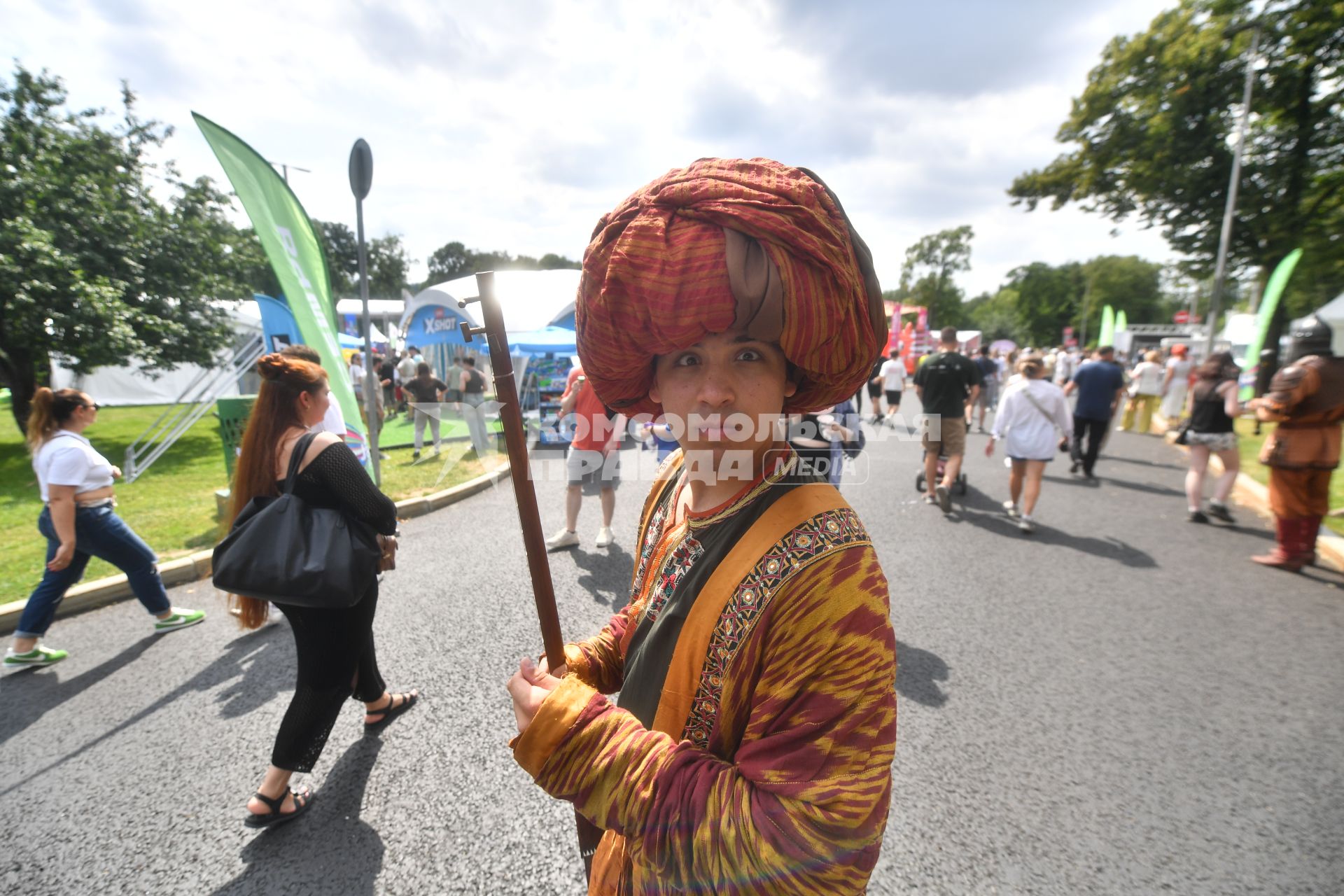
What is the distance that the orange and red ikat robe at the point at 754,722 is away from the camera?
0.74m

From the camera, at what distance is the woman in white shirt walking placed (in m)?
5.38

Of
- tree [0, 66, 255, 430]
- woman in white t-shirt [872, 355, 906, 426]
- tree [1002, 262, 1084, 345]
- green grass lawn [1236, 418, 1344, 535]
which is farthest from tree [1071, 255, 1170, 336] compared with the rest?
tree [0, 66, 255, 430]

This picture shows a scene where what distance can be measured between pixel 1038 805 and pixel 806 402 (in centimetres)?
235

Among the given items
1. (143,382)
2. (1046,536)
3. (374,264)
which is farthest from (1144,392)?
(374,264)

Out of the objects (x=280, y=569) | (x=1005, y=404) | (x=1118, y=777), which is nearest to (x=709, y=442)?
(x=280, y=569)

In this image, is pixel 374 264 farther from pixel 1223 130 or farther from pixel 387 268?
pixel 1223 130

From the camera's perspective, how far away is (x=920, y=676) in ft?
10.6

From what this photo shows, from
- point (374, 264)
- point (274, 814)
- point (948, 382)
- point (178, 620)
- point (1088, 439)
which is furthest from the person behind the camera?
point (374, 264)

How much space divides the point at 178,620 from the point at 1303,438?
27.7 ft

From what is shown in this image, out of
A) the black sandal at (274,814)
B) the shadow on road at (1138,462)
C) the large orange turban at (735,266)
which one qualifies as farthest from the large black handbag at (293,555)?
the shadow on road at (1138,462)

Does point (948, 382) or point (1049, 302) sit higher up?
point (1049, 302)

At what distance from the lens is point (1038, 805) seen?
2.31m

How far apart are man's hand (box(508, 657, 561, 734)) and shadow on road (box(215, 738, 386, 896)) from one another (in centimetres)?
175

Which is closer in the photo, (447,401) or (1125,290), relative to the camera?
(447,401)
